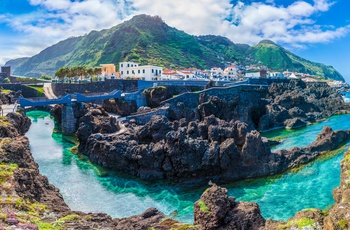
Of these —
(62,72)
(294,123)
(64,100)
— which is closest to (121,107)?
(64,100)

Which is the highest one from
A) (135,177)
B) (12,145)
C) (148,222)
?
(12,145)

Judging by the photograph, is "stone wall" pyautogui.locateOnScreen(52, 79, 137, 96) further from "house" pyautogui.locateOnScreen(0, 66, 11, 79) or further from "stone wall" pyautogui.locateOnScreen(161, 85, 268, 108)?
"house" pyautogui.locateOnScreen(0, 66, 11, 79)

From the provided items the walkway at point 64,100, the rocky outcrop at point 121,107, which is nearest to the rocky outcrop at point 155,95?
the rocky outcrop at point 121,107

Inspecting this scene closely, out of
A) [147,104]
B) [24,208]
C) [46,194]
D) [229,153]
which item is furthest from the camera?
[147,104]

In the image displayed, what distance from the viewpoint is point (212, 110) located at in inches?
2547

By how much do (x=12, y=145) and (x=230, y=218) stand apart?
1561 centimetres

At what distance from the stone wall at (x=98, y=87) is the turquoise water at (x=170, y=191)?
122 feet

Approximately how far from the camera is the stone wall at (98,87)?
7856cm

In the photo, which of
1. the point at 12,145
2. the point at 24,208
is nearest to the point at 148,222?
the point at 24,208

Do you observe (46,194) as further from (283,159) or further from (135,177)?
(283,159)

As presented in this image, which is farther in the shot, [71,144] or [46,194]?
[71,144]

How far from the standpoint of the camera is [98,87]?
8281 cm

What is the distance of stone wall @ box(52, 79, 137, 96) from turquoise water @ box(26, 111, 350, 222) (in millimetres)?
37082

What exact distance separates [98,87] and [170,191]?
5621 cm
